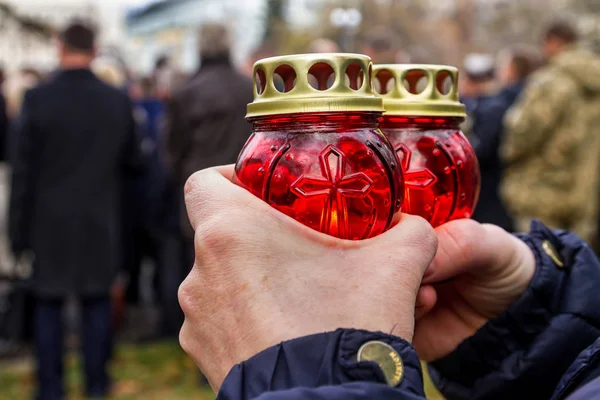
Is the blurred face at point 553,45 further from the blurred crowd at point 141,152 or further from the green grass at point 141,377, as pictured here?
the green grass at point 141,377

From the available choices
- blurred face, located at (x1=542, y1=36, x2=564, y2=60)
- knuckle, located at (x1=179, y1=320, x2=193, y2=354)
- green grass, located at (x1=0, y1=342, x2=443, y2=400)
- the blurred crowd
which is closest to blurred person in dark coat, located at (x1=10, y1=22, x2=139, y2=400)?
the blurred crowd

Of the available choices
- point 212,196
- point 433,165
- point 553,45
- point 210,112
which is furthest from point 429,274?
point 553,45

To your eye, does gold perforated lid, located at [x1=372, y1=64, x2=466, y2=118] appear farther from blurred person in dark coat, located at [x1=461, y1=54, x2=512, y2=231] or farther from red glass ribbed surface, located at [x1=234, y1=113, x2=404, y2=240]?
blurred person in dark coat, located at [x1=461, y1=54, x2=512, y2=231]

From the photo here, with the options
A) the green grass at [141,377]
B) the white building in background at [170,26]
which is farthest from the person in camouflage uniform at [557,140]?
the white building in background at [170,26]

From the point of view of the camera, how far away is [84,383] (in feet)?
16.3

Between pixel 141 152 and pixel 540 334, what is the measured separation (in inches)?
152

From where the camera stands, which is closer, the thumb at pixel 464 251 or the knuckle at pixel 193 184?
the knuckle at pixel 193 184

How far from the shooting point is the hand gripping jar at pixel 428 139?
3.86 ft

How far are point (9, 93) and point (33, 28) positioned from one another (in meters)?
5.88

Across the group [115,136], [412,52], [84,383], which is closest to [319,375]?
[115,136]

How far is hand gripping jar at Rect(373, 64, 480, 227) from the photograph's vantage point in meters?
1.18

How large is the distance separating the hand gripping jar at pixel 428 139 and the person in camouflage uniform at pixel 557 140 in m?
4.24

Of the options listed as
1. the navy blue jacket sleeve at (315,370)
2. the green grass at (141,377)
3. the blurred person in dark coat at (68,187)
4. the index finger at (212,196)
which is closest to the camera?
the navy blue jacket sleeve at (315,370)

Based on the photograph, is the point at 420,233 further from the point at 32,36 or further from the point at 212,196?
the point at 32,36
